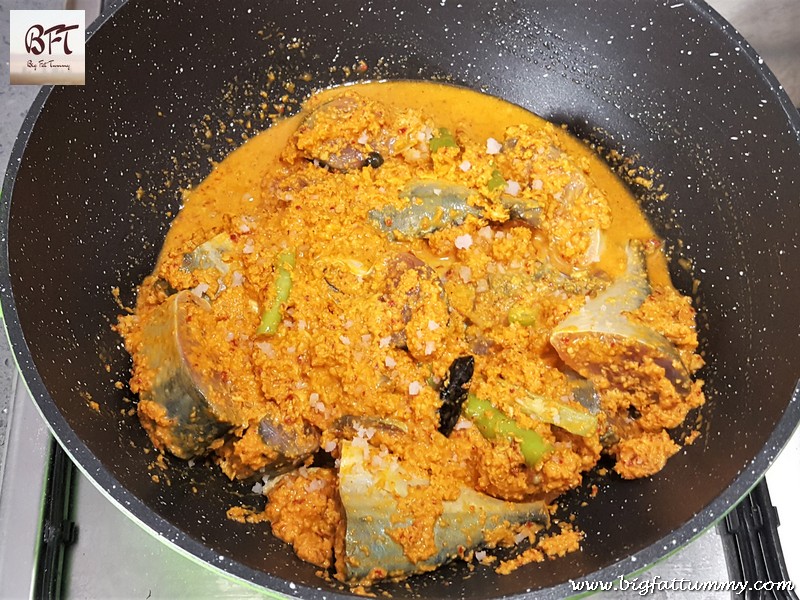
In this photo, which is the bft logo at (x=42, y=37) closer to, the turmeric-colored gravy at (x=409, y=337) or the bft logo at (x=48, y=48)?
the bft logo at (x=48, y=48)

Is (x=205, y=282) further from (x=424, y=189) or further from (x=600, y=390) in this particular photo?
(x=600, y=390)

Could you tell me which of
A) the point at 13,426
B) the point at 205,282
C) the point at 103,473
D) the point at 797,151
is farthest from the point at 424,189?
the point at 13,426

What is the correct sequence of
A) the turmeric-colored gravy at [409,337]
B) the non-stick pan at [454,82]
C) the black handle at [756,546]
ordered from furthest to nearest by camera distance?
1. the black handle at [756,546]
2. the turmeric-colored gravy at [409,337]
3. the non-stick pan at [454,82]

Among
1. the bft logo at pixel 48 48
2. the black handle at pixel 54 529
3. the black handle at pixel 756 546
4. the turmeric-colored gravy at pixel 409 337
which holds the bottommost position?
the black handle at pixel 54 529

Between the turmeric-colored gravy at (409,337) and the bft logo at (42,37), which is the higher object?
the bft logo at (42,37)

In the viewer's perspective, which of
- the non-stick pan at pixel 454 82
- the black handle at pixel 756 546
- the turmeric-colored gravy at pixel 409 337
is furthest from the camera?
the black handle at pixel 756 546

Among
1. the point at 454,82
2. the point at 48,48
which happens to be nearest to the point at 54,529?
the point at 48,48

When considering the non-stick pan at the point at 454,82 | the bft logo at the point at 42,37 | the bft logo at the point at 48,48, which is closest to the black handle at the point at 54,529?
the non-stick pan at the point at 454,82

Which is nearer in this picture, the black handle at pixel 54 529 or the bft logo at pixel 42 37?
the black handle at pixel 54 529
